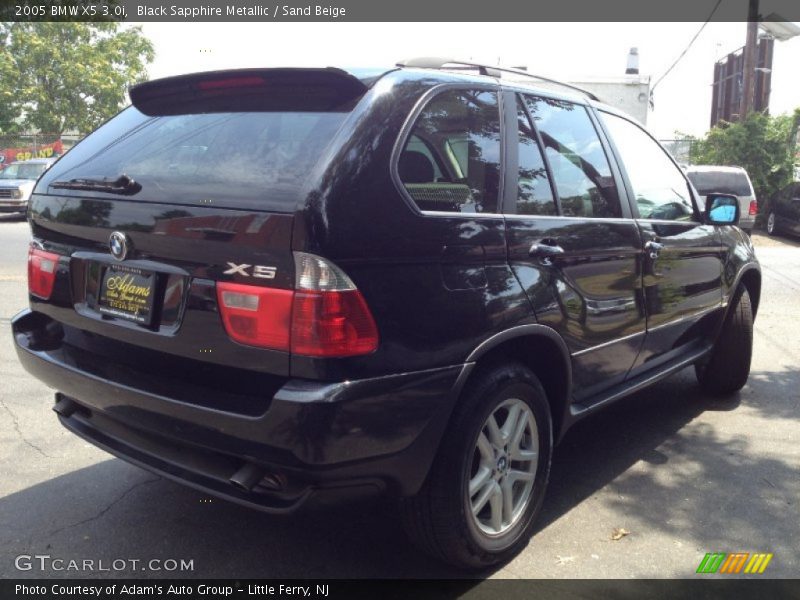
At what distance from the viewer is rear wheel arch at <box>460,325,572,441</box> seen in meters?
2.85

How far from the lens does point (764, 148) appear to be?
1922 cm

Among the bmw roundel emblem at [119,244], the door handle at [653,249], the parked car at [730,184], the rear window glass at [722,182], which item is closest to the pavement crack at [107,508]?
the bmw roundel emblem at [119,244]

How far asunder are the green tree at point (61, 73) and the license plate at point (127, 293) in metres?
34.5

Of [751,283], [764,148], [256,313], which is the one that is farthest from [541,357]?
[764,148]

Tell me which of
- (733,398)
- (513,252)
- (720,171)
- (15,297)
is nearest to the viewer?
(513,252)

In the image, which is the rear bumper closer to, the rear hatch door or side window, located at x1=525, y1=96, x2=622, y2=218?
the rear hatch door

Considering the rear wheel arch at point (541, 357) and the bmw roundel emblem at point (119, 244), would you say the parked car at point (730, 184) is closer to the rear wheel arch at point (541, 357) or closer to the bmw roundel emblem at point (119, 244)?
the rear wheel arch at point (541, 357)

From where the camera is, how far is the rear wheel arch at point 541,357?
9.36 ft

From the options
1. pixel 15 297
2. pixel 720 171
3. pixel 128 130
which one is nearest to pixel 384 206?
pixel 128 130

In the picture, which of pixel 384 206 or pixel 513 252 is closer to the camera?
pixel 384 206

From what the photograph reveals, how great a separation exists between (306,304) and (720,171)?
14.9m

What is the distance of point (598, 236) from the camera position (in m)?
3.51

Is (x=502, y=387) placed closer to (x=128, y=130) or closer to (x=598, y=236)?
(x=598, y=236)

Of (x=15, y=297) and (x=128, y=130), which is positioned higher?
(x=128, y=130)
